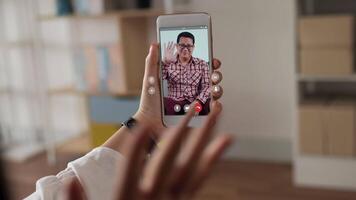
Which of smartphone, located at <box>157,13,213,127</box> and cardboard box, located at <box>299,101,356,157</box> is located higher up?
smartphone, located at <box>157,13,213,127</box>

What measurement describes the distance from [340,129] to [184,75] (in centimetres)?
166

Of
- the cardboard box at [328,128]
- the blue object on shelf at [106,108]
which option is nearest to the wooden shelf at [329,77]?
the cardboard box at [328,128]

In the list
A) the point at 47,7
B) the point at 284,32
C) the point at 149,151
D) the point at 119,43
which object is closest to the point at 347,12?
the point at 284,32

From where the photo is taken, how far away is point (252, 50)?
2371 mm

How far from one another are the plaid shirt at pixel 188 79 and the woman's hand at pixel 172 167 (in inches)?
6.1

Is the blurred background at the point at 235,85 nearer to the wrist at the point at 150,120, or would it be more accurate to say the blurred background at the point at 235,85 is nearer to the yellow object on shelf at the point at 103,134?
the yellow object on shelf at the point at 103,134

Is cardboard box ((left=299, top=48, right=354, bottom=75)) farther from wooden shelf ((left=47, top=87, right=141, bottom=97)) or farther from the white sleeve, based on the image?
the white sleeve

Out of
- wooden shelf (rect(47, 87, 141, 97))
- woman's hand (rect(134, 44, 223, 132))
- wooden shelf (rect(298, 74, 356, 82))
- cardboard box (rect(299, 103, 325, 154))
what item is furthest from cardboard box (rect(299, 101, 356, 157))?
woman's hand (rect(134, 44, 223, 132))

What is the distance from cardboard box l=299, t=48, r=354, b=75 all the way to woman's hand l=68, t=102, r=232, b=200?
176 cm

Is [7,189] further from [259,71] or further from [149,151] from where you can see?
[259,71]

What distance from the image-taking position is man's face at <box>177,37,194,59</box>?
18.7 inches

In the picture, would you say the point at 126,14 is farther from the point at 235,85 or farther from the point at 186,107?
the point at 186,107

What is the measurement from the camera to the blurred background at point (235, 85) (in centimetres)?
199

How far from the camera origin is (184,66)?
484 mm
